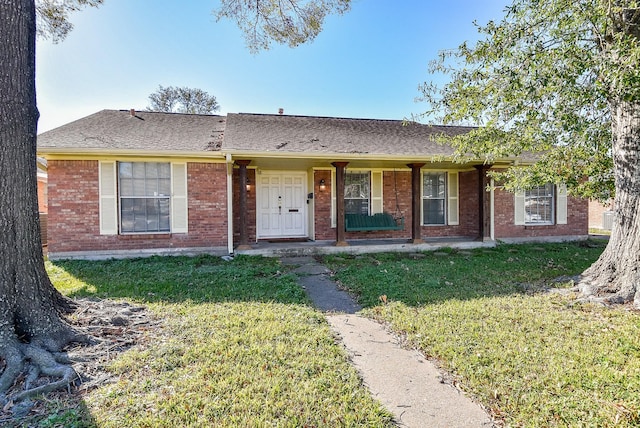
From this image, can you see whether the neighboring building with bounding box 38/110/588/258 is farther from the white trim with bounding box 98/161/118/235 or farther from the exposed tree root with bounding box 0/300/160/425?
the exposed tree root with bounding box 0/300/160/425

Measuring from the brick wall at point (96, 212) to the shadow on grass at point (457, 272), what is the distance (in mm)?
3326

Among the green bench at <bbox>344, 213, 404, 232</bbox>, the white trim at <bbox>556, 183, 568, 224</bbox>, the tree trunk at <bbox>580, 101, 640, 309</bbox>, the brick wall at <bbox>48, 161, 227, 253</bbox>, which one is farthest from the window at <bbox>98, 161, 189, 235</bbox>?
the white trim at <bbox>556, 183, 568, 224</bbox>

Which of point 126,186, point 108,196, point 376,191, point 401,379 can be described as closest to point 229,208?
→ point 126,186

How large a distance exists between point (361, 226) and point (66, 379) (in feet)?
27.1

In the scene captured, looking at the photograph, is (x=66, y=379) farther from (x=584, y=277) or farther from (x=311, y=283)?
(x=584, y=277)

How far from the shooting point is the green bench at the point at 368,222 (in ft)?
33.2

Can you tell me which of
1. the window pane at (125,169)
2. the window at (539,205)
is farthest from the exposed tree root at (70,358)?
the window at (539,205)

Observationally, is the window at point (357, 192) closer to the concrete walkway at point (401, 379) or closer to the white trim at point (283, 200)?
the white trim at point (283, 200)

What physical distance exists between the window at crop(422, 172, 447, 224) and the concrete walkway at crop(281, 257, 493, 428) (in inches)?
285

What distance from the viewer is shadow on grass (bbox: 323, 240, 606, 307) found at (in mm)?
5410

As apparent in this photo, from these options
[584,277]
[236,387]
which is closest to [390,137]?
[584,277]

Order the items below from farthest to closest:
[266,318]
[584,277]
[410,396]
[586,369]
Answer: [584,277], [266,318], [586,369], [410,396]

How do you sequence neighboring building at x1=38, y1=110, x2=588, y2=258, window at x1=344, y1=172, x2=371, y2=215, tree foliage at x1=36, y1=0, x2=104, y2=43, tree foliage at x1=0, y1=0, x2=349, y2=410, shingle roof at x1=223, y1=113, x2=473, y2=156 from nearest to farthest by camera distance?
tree foliage at x1=0, y1=0, x2=349, y2=410
tree foliage at x1=36, y1=0, x2=104, y2=43
neighboring building at x1=38, y1=110, x2=588, y2=258
shingle roof at x1=223, y1=113, x2=473, y2=156
window at x1=344, y1=172, x2=371, y2=215

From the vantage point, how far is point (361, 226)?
10211mm
